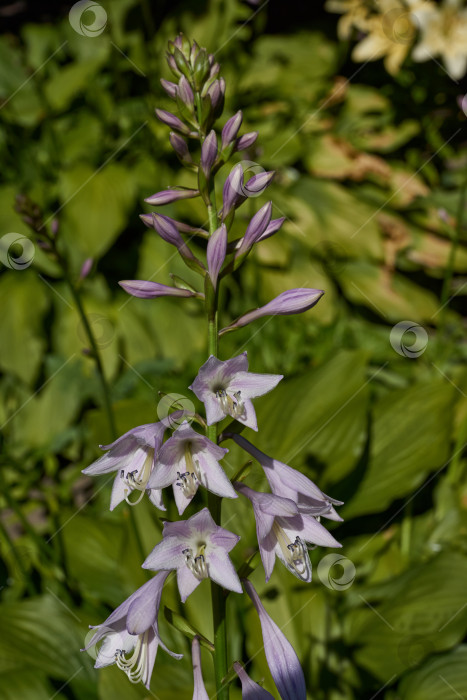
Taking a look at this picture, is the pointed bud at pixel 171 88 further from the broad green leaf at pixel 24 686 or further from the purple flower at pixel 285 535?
the broad green leaf at pixel 24 686

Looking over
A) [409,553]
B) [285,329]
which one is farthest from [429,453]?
[285,329]

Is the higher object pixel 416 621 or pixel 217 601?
pixel 217 601

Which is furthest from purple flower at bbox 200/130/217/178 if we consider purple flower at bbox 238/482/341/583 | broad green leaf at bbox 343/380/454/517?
broad green leaf at bbox 343/380/454/517

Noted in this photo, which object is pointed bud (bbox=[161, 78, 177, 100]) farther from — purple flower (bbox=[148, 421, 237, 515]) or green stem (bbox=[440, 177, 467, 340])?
green stem (bbox=[440, 177, 467, 340])

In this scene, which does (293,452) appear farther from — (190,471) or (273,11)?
(273,11)

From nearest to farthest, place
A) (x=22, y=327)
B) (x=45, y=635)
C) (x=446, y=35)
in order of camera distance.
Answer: (x=45, y=635), (x=22, y=327), (x=446, y=35)

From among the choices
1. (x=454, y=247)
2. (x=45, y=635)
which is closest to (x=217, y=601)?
(x=45, y=635)

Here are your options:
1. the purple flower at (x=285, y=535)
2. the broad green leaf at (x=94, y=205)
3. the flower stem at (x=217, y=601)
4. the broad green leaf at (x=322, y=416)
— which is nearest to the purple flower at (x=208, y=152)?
the flower stem at (x=217, y=601)

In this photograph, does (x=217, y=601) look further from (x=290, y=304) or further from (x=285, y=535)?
(x=290, y=304)
